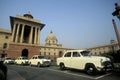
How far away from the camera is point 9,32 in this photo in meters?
58.6

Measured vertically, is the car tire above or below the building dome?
below

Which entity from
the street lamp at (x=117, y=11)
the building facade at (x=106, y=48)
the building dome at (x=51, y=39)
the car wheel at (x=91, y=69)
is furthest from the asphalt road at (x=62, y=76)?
the building dome at (x=51, y=39)

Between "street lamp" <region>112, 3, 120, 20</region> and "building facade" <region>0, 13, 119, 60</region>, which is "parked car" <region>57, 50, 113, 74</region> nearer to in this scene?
"street lamp" <region>112, 3, 120, 20</region>

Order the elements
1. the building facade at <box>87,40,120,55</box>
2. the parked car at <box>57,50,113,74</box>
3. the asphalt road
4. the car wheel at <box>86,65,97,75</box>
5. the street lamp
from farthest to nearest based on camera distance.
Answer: the building facade at <box>87,40,120,55</box> → the street lamp → the car wheel at <box>86,65,97,75</box> → the parked car at <box>57,50,113,74</box> → the asphalt road

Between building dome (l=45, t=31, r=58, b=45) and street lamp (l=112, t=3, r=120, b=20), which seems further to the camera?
building dome (l=45, t=31, r=58, b=45)

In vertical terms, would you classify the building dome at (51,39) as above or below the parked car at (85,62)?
above

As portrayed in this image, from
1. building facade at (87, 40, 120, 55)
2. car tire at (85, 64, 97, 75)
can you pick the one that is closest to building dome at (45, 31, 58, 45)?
building facade at (87, 40, 120, 55)

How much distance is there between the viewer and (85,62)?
9234 millimetres

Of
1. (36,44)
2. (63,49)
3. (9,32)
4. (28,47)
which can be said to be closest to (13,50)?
(28,47)

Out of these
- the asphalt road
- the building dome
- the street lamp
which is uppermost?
the building dome

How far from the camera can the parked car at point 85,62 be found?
8.31m

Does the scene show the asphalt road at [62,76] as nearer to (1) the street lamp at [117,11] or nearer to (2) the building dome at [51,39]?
(1) the street lamp at [117,11]

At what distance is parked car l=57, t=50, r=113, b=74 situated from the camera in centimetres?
831


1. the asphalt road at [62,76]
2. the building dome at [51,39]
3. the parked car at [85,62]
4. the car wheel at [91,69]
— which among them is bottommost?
the asphalt road at [62,76]
